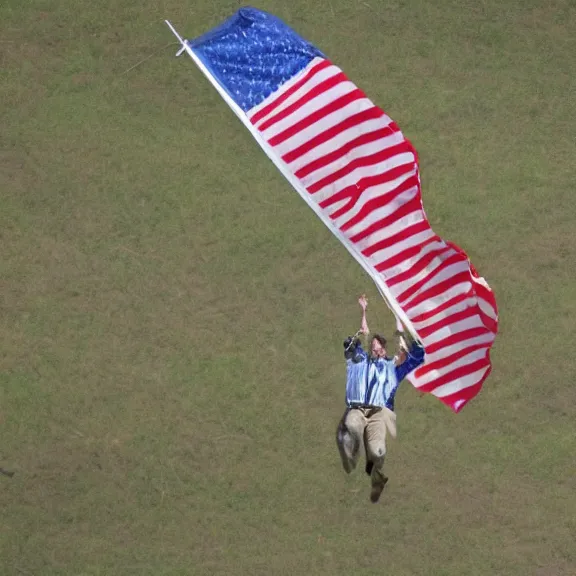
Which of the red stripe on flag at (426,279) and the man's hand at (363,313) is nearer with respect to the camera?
the red stripe on flag at (426,279)

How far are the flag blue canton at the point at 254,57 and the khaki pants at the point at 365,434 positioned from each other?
314 cm

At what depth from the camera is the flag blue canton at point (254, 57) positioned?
7684mm

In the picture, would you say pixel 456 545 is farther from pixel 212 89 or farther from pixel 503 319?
pixel 212 89

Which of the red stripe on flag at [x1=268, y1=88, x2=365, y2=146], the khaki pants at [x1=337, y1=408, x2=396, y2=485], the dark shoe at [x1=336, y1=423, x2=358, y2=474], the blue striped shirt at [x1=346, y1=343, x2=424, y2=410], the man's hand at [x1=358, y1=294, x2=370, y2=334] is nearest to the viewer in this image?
the red stripe on flag at [x1=268, y1=88, x2=365, y2=146]

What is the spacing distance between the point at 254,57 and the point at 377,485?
4.36 metres

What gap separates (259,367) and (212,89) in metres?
2.96

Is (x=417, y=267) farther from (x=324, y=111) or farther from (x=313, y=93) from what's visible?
(x=313, y=93)

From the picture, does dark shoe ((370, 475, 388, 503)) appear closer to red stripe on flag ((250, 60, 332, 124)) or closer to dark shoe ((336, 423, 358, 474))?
dark shoe ((336, 423, 358, 474))

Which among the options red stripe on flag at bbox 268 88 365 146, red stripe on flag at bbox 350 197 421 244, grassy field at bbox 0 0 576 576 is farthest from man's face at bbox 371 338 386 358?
red stripe on flag at bbox 268 88 365 146

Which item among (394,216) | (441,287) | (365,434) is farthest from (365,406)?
(394,216)

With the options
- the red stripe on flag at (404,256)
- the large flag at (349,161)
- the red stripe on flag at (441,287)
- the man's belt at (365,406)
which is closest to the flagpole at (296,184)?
the large flag at (349,161)

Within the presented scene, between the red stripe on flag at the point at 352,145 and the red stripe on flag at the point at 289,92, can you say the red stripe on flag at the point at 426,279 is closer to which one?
the red stripe on flag at the point at 352,145

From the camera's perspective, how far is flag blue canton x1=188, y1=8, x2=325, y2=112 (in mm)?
7684

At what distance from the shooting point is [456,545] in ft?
31.1
